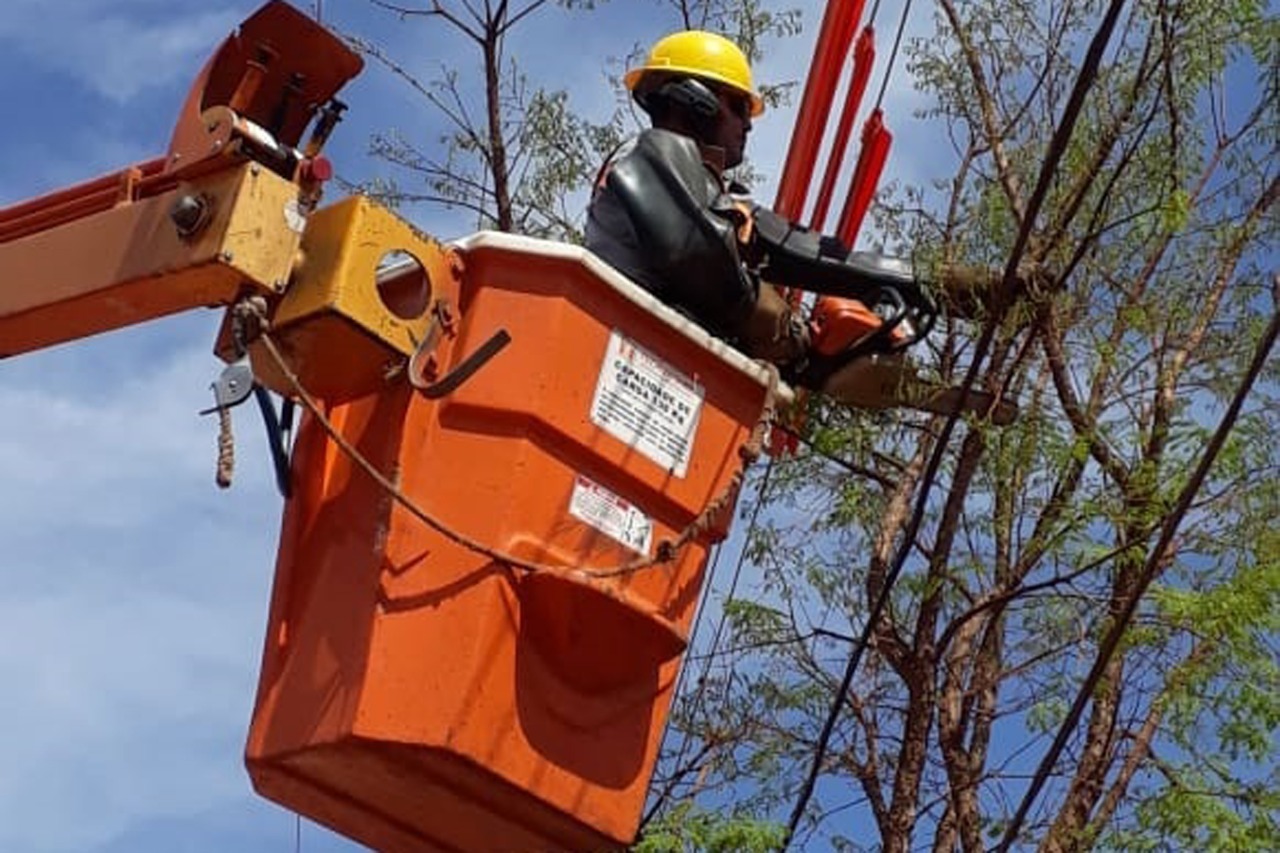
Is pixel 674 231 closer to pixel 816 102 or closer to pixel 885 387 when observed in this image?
pixel 885 387

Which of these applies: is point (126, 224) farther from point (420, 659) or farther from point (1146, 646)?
point (1146, 646)

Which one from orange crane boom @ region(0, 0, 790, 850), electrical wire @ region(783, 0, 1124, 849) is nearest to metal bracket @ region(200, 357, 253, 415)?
orange crane boom @ region(0, 0, 790, 850)

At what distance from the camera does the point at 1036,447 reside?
643cm

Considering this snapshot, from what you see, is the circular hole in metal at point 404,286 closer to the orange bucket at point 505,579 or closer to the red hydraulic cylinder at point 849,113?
the orange bucket at point 505,579

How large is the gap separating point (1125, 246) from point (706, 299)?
230 cm

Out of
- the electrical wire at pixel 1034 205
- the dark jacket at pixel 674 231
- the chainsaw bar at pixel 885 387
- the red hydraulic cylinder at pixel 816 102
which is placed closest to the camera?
the electrical wire at pixel 1034 205

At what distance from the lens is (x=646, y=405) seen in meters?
4.57

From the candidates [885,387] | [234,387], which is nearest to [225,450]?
[234,387]

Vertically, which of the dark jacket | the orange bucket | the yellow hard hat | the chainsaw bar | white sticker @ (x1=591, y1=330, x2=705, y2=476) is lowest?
the orange bucket

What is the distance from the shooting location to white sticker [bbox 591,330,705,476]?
4.53m

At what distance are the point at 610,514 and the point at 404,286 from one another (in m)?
0.59

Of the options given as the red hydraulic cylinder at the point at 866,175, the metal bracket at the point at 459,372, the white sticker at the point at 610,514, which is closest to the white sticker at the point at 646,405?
the white sticker at the point at 610,514

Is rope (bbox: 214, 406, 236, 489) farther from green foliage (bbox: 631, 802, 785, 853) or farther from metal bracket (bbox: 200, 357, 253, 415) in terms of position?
green foliage (bbox: 631, 802, 785, 853)

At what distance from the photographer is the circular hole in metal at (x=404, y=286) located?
179 inches
